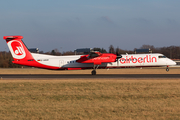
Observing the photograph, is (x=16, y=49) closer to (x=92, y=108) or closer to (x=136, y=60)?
(x=136, y=60)

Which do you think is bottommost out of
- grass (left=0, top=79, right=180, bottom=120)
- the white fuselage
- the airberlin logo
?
grass (left=0, top=79, right=180, bottom=120)

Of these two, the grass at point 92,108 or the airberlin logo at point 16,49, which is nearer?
the grass at point 92,108

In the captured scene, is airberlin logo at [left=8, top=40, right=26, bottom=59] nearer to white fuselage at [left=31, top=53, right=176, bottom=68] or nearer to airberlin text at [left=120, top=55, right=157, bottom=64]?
white fuselage at [left=31, top=53, right=176, bottom=68]

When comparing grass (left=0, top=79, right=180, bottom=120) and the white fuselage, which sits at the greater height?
the white fuselage

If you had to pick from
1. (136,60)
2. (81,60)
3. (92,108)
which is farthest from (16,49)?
(92,108)

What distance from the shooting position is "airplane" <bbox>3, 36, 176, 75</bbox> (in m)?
31.7

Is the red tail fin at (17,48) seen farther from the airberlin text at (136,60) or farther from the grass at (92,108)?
the grass at (92,108)

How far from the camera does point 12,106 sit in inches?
457

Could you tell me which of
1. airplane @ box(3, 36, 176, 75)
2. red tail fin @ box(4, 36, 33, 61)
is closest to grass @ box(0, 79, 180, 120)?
airplane @ box(3, 36, 176, 75)

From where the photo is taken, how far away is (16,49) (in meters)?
32.0

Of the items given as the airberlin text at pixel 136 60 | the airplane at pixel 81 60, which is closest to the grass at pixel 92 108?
the airplane at pixel 81 60

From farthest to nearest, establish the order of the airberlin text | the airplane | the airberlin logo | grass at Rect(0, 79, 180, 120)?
the airberlin text
the airberlin logo
the airplane
grass at Rect(0, 79, 180, 120)

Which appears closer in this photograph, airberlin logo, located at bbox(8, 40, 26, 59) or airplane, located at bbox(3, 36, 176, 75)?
airplane, located at bbox(3, 36, 176, 75)

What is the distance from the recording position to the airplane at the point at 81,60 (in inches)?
1247
